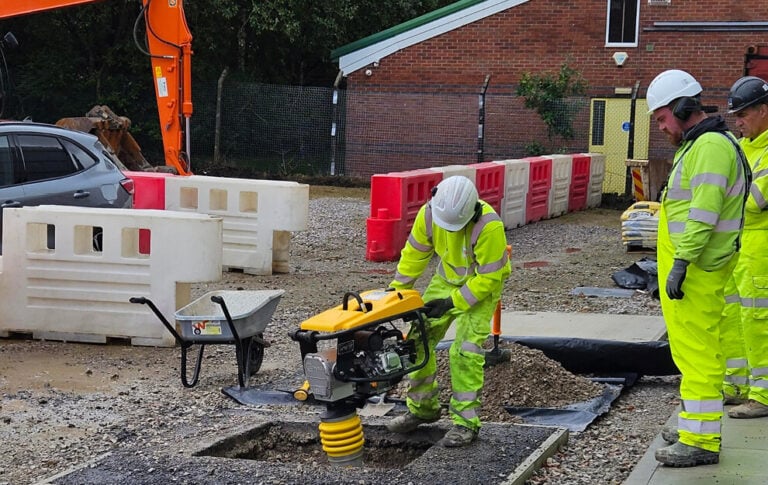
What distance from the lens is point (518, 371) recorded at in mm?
8414

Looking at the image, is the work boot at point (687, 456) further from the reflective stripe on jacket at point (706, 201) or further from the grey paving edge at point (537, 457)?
the reflective stripe on jacket at point (706, 201)

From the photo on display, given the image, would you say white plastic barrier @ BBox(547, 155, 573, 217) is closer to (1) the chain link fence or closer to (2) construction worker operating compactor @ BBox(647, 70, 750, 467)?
(1) the chain link fence

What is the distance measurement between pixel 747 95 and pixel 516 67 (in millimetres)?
20925

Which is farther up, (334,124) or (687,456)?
(334,124)

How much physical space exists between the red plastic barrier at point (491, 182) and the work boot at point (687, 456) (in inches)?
464

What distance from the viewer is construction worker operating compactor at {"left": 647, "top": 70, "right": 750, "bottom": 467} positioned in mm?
6125

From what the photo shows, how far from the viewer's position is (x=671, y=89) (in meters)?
6.36

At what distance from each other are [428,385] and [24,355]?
431 centimetres

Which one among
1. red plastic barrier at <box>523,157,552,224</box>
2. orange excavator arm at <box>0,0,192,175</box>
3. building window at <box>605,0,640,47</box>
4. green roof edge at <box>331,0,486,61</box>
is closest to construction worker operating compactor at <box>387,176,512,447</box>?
orange excavator arm at <box>0,0,192,175</box>

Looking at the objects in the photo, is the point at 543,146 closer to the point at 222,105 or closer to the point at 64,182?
the point at 222,105

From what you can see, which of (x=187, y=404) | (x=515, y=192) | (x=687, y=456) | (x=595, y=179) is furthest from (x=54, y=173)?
(x=595, y=179)

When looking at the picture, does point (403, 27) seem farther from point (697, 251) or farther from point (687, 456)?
point (687, 456)

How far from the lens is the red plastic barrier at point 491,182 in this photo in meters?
18.1

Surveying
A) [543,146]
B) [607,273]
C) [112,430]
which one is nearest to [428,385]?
[112,430]
